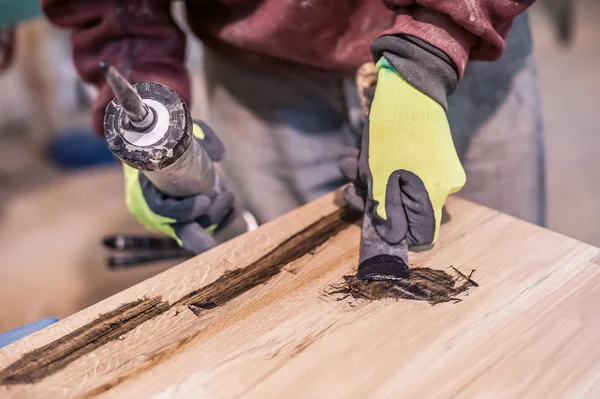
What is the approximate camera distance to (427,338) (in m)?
0.62

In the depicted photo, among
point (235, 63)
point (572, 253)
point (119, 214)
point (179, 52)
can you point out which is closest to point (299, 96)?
point (235, 63)

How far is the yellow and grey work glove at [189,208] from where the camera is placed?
851 millimetres

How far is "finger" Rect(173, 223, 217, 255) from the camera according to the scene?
851 mm

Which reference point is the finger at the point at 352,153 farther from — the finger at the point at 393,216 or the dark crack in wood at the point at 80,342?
the dark crack in wood at the point at 80,342

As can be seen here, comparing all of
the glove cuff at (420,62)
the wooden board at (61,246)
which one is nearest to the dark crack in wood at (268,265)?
the glove cuff at (420,62)

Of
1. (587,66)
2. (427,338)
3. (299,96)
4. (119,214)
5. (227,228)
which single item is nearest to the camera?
(427,338)

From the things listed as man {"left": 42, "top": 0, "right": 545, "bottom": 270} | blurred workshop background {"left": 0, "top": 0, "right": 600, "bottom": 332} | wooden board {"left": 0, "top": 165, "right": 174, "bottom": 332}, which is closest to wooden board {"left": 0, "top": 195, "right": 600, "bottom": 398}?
man {"left": 42, "top": 0, "right": 545, "bottom": 270}

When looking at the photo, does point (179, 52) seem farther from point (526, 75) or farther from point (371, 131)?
point (526, 75)

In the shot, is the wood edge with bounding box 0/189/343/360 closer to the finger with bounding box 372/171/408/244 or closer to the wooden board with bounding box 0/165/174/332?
the finger with bounding box 372/171/408/244

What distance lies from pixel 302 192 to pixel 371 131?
429mm

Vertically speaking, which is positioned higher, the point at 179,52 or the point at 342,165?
the point at 179,52

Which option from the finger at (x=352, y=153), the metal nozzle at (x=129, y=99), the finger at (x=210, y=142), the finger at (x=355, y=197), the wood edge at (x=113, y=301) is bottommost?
the wood edge at (x=113, y=301)

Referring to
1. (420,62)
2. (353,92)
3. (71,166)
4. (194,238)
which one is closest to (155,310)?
(194,238)

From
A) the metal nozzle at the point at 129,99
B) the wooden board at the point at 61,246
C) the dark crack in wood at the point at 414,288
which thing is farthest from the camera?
the wooden board at the point at 61,246
